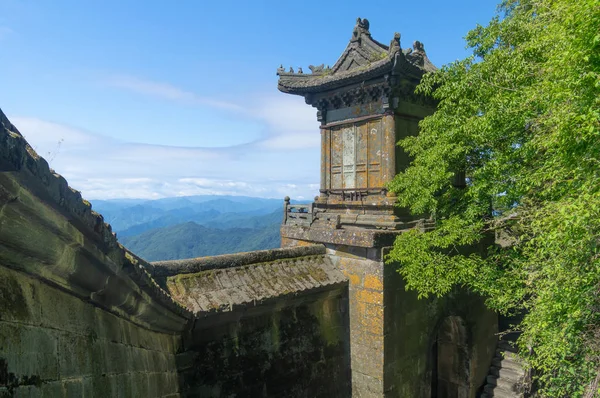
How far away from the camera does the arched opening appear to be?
11617mm

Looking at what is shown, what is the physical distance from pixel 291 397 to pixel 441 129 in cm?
681

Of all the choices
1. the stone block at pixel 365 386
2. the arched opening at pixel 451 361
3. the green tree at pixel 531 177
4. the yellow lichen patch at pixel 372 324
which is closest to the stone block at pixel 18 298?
the green tree at pixel 531 177

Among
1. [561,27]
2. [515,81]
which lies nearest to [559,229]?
[561,27]

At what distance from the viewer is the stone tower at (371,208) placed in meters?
8.38

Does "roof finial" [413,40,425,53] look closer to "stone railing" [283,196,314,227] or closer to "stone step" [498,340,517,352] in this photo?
"stone railing" [283,196,314,227]

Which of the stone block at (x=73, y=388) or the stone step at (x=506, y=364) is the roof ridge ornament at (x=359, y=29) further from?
the stone step at (x=506, y=364)

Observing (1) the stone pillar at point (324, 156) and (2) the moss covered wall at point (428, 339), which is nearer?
(2) the moss covered wall at point (428, 339)

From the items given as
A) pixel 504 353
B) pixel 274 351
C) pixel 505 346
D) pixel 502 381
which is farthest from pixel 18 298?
pixel 505 346

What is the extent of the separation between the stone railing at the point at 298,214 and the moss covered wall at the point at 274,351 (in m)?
2.47

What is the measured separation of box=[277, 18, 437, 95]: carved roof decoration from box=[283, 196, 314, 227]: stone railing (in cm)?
349

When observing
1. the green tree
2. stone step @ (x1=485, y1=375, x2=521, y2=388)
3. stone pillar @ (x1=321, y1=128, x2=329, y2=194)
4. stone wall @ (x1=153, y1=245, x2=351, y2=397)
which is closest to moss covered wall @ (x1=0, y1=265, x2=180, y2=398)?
stone wall @ (x1=153, y1=245, x2=351, y2=397)

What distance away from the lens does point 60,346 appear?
2752 millimetres

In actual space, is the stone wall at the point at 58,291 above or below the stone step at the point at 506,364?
above

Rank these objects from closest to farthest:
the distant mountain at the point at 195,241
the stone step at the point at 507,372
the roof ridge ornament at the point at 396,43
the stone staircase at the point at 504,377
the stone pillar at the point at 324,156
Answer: the roof ridge ornament at the point at 396,43, the stone pillar at the point at 324,156, the stone staircase at the point at 504,377, the stone step at the point at 507,372, the distant mountain at the point at 195,241
